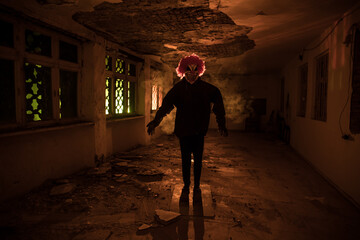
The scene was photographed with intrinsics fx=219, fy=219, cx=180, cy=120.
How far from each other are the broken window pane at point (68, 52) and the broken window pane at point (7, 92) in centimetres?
109

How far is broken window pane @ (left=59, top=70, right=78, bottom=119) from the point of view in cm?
438

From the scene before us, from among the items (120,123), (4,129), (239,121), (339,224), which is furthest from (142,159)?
(239,121)

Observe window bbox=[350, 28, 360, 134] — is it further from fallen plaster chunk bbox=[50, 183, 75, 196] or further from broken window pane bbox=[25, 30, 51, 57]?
broken window pane bbox=[25, 30, 51, 57]

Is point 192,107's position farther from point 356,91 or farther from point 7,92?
point 7,92

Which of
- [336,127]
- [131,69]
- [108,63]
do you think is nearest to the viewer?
[336,127]

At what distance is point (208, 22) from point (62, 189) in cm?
385

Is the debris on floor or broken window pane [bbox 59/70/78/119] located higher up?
broken window pane [bbox 59/70/78/119]

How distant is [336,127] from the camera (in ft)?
12.8

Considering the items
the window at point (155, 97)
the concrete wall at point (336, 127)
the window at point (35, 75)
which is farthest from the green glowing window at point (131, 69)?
the concrete wall at point (336, 127)

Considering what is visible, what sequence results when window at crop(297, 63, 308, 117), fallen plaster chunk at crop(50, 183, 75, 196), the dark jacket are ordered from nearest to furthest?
the dark jacket, fallen plaster chunk at crop(50, 183, 75, 196), window at crop(297, 63, 308, 117)

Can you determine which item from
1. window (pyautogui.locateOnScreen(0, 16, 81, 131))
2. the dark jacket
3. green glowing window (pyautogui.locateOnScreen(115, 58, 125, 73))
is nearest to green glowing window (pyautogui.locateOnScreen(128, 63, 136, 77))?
green glowing window (pyautogui.locateOnScreen(115, 58, 125, 73))

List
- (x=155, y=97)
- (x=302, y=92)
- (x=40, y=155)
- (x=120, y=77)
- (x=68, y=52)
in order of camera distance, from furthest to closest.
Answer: (x=155, y=97) < (x=302, y=92) < (x=120, y=77) < (x=68, y=52) < (x=40, y=155)

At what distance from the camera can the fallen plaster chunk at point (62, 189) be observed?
341 centimetres

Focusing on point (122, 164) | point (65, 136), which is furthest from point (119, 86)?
point (65, 136)
